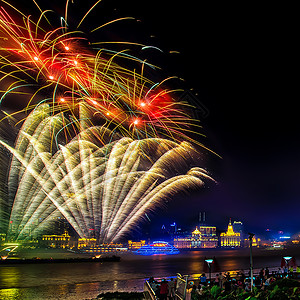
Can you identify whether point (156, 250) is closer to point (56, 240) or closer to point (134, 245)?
point (56, 240)

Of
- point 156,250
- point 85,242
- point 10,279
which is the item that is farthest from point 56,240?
point 10,279

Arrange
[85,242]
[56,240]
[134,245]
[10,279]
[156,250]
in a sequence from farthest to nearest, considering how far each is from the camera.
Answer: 1. [134,245]
2. [56,240]
3. [156,250]
4. [85,242]
5. [10,279]

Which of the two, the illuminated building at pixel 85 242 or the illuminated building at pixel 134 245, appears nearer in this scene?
the illuminated building at pixel 85 242

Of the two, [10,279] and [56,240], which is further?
[56,240]

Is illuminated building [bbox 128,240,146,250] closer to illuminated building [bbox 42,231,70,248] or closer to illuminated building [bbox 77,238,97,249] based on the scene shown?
illuminated building [bbox 42,231,70,248]

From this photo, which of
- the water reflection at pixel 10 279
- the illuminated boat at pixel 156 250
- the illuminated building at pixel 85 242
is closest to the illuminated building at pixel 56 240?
the illuminated building at pixel 85 242

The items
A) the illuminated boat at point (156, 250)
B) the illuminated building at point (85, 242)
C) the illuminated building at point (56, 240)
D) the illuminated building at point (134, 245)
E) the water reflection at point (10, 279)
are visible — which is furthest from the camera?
the illuminated building at point (134, 245)

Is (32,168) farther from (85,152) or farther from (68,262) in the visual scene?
(68,262)

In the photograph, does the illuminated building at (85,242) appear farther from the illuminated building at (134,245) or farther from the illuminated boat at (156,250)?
the illuminated building at (134,245)

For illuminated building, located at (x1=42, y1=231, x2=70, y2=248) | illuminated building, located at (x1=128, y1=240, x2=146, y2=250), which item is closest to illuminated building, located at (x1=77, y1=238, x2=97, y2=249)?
illuminated building, located at (x1=42, y1=231, x2=70, y2=248)
